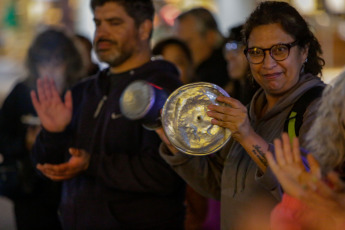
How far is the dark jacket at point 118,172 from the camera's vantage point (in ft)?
11.4

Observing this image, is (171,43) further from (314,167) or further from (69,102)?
(314,167)

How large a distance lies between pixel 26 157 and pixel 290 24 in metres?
2.43

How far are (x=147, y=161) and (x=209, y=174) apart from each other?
46cm

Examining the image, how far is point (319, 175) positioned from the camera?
2020 mm

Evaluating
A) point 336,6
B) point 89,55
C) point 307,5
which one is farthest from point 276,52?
point 336,6

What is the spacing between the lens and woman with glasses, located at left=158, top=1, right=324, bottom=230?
256 centimetres

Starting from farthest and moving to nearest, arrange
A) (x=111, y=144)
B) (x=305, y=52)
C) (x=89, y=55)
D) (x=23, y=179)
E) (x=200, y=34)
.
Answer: (x=200, y=34) < (x=89, y=55) < (x=23, y=179) < (x=111, y=144) < (x=305, y=52)

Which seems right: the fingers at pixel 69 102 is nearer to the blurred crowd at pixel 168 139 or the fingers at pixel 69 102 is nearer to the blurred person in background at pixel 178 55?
the blurred crowd at pixel 168 139

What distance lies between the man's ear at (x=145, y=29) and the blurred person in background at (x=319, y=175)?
6.14 ft

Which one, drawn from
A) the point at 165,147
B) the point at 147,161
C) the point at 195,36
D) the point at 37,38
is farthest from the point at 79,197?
the point at 195,36

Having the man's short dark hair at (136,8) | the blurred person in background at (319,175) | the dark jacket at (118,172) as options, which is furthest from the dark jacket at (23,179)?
the blurred person in background at (319,175)

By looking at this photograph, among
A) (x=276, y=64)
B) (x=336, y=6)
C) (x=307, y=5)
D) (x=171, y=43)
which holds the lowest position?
(x=336, y=6)

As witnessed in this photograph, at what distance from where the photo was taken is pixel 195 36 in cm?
625

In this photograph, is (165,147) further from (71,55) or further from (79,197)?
(71,55)
